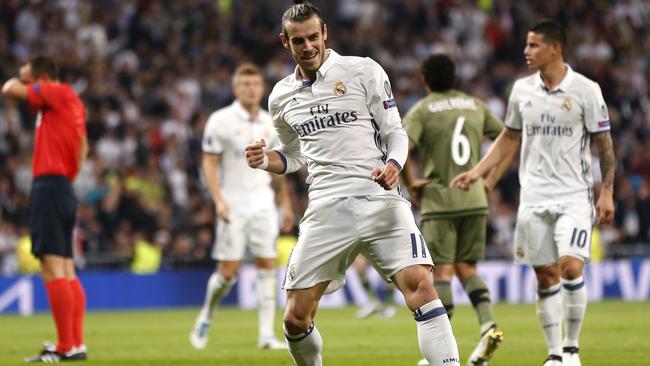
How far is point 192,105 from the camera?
84.6 ft

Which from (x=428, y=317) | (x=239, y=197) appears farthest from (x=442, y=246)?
(x=428, y=317)

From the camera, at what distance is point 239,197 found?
12969 mm

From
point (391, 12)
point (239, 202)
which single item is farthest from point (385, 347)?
point (391, 12)

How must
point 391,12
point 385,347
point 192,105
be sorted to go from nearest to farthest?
point 385,347 < point 192,105 < point 391,12

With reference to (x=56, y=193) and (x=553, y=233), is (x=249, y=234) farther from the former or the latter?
(x=553, y=233)

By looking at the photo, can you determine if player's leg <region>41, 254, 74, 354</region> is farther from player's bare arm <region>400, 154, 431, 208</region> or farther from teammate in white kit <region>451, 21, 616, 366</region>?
teammate in white kit <region>451, 21, 616, 366</region>

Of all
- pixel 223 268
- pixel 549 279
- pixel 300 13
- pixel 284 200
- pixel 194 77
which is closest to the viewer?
pixel 300 13

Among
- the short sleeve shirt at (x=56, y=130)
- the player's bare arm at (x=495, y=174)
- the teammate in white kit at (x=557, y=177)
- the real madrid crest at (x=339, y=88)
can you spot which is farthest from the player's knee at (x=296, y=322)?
the short sleeve shirt at (x=56, y=130)

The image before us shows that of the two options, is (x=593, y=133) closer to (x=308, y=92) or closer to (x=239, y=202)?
(x=308, y=92)

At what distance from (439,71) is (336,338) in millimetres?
4150

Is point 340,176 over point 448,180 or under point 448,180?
over

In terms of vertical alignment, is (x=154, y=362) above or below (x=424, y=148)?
below

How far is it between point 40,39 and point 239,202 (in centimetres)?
1444

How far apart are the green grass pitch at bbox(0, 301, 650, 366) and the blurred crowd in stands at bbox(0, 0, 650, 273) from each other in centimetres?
294
